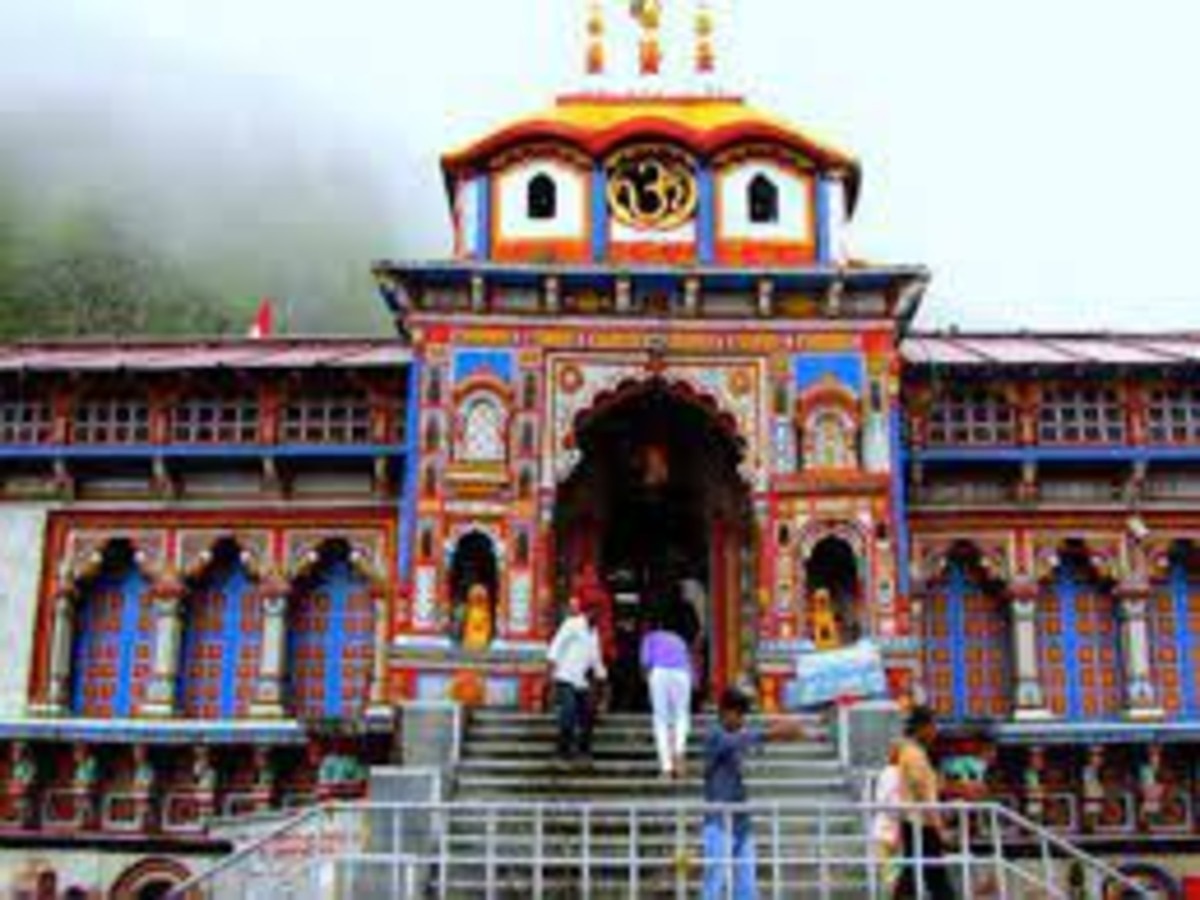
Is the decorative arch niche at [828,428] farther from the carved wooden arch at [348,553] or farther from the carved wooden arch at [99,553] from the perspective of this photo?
the carved wooden arch at [99,553]

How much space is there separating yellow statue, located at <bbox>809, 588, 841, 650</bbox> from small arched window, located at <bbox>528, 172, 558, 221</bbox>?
6612 mm

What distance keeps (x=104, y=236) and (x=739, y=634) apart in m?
76.4

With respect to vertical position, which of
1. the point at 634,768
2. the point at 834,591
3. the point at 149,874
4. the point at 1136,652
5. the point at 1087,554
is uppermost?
the point at 1087,554

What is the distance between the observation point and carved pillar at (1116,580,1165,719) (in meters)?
22.0

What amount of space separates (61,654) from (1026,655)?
1405 cm

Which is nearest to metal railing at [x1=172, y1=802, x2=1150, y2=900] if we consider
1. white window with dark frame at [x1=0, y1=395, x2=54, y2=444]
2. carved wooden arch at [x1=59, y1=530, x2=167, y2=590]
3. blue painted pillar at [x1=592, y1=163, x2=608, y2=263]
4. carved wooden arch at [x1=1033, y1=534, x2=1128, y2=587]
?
carved wooden arch at [x1=1033, y1=534, x2=1128, y2=587]

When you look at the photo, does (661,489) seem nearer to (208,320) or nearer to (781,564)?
(781,564)

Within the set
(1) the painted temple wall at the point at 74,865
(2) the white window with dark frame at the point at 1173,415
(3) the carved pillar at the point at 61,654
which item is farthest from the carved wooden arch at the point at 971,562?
(3) the carved pillar at the point at 61,654

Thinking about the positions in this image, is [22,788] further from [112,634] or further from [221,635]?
[221,635]

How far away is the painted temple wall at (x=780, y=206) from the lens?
22078 millimetres

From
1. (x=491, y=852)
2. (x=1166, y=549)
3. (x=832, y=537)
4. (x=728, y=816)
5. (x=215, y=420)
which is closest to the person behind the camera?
(x=728, y=816)

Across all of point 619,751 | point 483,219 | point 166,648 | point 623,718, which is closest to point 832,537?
point 623,718

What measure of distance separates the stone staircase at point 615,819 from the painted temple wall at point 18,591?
807cm

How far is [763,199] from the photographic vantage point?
22.4 m
